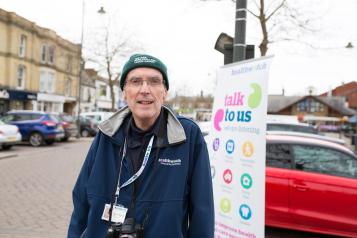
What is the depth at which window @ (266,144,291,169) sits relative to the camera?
5.93 metres

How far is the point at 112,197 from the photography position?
215 centimetres

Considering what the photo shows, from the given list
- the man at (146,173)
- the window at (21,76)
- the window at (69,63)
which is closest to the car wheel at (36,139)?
the window at (21,76)

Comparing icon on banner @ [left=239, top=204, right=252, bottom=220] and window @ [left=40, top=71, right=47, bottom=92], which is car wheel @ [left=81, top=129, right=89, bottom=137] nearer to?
window @ [left=40, top=71, right=47, bottom=92]

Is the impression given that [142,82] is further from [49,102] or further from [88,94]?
[88,94]

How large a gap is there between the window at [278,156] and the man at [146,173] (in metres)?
3.96

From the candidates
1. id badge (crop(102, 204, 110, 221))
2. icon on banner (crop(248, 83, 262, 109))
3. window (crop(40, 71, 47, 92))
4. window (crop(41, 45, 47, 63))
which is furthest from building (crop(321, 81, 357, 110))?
id badge (crop(102, 204, 110, 221))

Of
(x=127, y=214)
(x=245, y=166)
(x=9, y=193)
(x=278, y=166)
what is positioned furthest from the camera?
(x=9, y=193)

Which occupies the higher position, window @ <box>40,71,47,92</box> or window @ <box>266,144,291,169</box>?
window @ <box>40,71,47,92</box>

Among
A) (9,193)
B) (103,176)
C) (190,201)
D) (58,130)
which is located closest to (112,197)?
(103,176)

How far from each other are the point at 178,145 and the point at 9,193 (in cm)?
675

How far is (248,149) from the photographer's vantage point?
3.90m

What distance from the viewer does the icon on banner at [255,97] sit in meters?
3.78

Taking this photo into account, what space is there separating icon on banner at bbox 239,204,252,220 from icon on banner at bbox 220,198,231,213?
0.21 metres

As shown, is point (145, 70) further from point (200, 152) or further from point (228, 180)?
point (228, 180)
